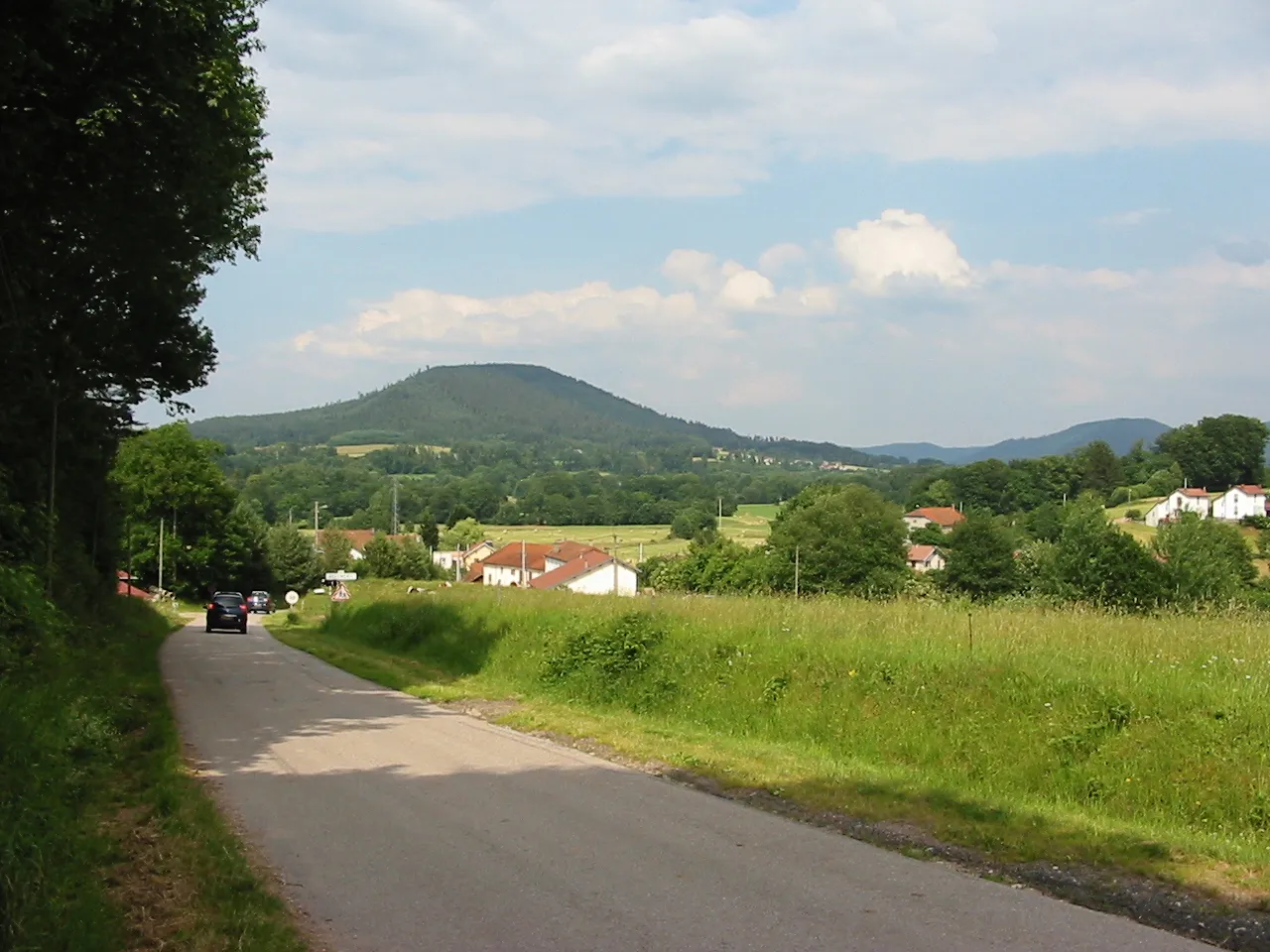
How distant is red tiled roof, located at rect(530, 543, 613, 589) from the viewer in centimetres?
8412

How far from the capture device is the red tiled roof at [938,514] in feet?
395

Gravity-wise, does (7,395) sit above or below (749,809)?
above

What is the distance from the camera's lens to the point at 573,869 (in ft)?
26.5

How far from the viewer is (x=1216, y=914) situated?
23.1 ft

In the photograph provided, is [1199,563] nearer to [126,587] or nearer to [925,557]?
[925,557]

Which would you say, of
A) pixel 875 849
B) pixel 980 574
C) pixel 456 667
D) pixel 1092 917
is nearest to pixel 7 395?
pixel 456 667

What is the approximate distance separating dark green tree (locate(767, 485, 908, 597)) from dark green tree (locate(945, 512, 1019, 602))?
12.2ft

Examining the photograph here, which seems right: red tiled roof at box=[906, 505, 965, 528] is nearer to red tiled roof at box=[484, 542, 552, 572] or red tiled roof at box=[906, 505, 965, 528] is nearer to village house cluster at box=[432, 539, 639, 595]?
village house cluster at box=[432, 539, 639, 595]

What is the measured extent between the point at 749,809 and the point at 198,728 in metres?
9.44

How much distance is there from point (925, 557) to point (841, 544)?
21447mm

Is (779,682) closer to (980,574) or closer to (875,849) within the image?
(875,849)

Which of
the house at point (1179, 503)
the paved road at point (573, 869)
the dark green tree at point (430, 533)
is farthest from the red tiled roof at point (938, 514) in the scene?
the paved road at point (573, 869)

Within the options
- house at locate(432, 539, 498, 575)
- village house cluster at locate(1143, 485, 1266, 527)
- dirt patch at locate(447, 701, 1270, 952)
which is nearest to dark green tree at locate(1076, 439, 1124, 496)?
village house cluster at locate(1143, 485, 1266, 527)

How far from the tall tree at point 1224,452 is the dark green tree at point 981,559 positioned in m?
58.4
